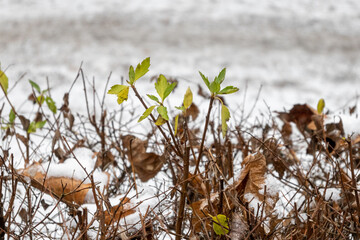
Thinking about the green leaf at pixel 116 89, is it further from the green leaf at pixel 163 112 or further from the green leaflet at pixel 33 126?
the green leaflet at pixel 33 126

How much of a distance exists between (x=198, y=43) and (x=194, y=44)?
0.07 meters

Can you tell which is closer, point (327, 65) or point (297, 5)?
point (327, 65)

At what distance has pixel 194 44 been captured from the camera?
5.20 meters

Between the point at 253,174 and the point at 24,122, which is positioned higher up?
the point at 24,122

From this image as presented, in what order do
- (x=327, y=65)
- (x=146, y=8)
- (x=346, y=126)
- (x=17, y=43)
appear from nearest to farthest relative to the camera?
(x=346, y=126), (x=327, y=65), (x=17, y=43), (x=146, y=8)

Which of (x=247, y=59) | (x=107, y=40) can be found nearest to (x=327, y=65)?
(x=247, y=59)

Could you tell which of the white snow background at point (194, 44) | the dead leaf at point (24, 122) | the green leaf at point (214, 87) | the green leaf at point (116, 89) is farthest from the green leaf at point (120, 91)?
the white snow background at point (194, 44)

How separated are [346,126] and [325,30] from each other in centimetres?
443

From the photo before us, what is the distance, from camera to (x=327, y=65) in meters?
4.76

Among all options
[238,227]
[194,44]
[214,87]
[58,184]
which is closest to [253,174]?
[238,227]

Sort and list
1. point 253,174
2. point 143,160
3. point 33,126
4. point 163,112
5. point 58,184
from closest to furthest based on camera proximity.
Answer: point 163,112 < point 253,174 < point 58,184 < point 143,160 < point 33,126

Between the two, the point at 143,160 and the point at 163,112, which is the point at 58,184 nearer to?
the point at 143,160

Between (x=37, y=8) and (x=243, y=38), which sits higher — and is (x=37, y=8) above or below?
above

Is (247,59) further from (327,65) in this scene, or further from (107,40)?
(107,40)
